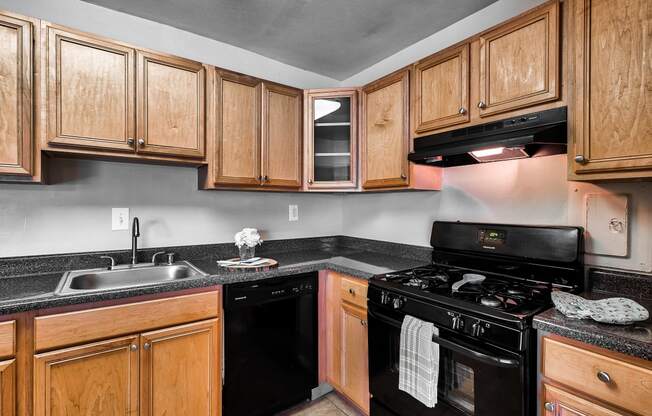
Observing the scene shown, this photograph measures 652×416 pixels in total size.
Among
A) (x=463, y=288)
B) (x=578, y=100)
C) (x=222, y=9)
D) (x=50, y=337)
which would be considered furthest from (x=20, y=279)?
(x=578, y=100)

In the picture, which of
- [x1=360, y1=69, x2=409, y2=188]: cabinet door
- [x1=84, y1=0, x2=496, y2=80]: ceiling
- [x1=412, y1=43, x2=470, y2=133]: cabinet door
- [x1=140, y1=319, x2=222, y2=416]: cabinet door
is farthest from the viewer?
[x1=360, y1=69, x2=409, y2=188]: cabinet door

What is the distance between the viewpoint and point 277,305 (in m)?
1.89

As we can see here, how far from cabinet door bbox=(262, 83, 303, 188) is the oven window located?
4.83 ft

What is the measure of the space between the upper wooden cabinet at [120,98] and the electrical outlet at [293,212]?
0.94 meters

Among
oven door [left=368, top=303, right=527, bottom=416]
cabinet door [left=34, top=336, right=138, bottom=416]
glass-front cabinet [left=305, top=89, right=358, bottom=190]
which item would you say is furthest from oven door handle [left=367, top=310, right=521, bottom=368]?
cabinet door [left=34, top=336, right=138, bottom=416]

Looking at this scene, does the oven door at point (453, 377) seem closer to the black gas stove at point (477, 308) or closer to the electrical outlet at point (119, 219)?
the black gas stove at point (477, 308)

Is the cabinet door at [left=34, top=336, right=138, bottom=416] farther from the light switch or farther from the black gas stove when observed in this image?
the light switch

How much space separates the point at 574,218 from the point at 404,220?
41.1 inches

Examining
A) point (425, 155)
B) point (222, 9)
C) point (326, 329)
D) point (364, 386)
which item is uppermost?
point (222, 9)

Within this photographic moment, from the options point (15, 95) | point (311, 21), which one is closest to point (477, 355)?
point (311, 21)

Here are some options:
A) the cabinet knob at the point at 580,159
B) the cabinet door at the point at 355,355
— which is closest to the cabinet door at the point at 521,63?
the cabinet knob at the point at 580,159

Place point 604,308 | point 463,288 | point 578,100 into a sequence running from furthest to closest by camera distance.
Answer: point 463,288
point 578,100
point 604,308

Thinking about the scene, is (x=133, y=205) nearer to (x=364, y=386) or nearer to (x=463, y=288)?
(x=364, y=386)

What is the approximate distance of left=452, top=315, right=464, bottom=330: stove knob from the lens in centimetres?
128
